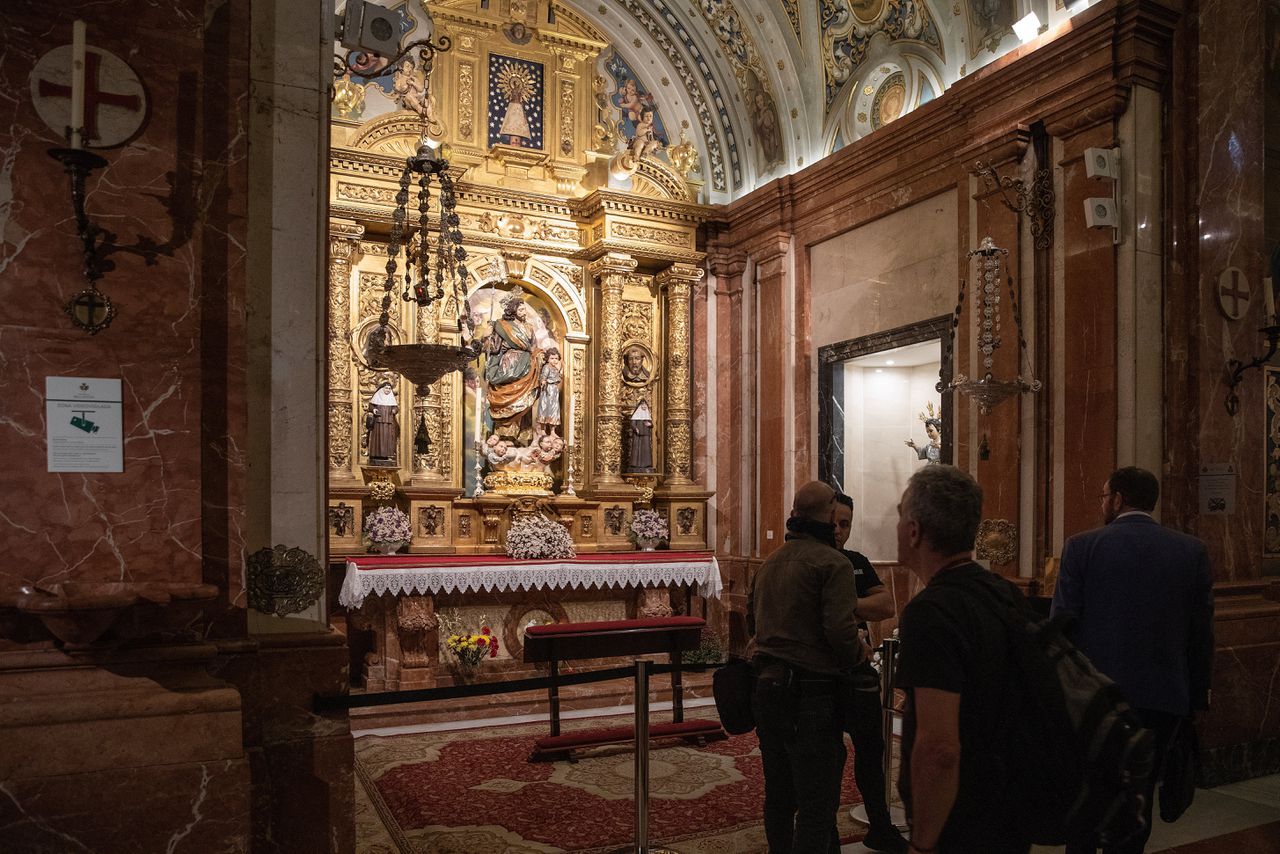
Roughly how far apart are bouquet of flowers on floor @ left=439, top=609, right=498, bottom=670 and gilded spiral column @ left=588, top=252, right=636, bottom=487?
2.31 m

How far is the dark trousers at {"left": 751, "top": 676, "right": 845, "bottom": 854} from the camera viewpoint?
3.80 metres

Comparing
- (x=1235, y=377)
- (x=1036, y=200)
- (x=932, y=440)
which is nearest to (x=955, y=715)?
(x=1235, y=377)

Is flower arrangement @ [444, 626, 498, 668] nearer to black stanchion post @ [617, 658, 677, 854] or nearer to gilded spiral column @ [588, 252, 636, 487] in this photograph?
gilded spiral column @ [588, 252, 636, 487]

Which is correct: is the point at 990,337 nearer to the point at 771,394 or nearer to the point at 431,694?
the point at 771,394

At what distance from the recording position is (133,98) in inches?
143

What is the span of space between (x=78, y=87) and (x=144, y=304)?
29.5 inches

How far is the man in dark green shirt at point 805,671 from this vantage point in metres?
3.83

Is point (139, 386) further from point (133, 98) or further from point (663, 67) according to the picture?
point (663, 67)

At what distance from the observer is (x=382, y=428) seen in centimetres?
1000

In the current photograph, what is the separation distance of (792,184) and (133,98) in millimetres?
8147

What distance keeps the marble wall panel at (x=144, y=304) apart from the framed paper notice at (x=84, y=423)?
0.03 m

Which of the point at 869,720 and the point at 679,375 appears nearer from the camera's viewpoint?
the point at 869,720

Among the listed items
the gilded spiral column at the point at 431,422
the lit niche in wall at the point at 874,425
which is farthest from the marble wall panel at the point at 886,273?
the gilded spiral column at the point at 431,422

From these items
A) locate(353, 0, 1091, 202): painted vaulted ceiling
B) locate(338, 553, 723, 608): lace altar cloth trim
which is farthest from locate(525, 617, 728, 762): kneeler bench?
locate(353, 0, 1091, 202): painted vaulted ceiling
